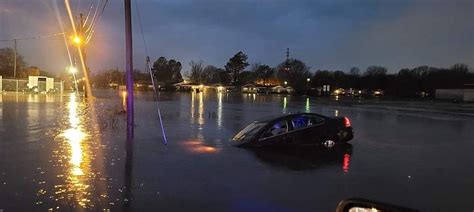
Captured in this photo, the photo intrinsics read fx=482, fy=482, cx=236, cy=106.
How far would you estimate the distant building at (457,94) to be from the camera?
80188mm

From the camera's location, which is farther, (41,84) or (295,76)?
(295,76)

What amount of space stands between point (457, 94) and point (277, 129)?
8349cm

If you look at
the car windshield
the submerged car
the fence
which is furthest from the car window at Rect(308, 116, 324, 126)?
the fence

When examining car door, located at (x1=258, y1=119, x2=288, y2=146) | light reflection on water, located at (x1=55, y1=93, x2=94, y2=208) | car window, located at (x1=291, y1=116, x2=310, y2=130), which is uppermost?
car window, located at (x1=291, y1=116, x2=310, y2=130)

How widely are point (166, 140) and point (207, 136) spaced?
190 cm

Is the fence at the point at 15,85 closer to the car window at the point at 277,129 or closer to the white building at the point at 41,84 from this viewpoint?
the white building at the point at 41,84

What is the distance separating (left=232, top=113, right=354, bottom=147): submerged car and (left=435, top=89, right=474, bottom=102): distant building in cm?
7223

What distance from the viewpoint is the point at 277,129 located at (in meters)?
14.1

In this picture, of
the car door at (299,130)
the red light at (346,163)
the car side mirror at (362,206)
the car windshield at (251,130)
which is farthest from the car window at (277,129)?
the car side mirror at (362,206)

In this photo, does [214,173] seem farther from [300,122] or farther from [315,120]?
[315,120]

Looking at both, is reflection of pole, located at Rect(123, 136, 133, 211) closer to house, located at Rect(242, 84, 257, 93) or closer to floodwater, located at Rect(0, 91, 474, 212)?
floodwater, located at Rect(0, 91, 474, 212)

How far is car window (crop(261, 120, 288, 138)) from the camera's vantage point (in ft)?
45.5

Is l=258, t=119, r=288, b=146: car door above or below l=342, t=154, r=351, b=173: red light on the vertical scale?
above

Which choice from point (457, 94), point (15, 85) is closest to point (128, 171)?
point (15, 85)
